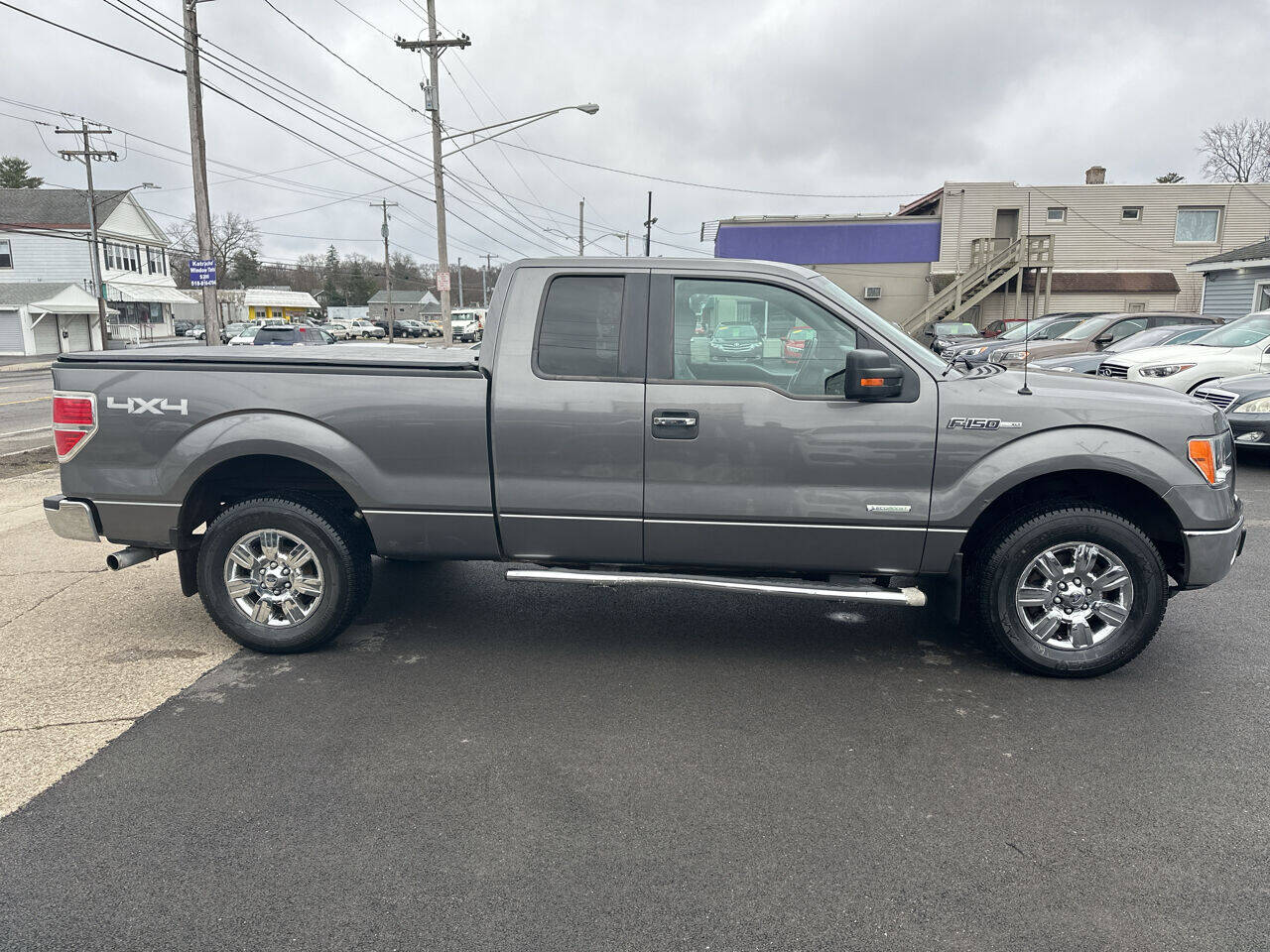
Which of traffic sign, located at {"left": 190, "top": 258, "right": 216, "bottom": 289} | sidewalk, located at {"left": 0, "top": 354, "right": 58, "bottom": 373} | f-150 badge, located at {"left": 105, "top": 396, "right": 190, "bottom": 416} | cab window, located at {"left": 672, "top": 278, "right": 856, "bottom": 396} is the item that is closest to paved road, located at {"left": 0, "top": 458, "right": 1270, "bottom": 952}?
f-150 badge, located at {"left": 105, "top": 396, "right": 190, "bottom": 416}

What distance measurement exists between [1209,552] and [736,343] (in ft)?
7.94

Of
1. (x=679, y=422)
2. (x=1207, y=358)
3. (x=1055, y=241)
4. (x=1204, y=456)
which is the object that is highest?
(x=1055, y=241)

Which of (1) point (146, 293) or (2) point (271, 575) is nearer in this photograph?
(2) point (271, 575)

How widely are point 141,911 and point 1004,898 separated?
2.57 meters

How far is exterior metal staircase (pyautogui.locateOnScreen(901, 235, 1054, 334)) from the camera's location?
3353cm

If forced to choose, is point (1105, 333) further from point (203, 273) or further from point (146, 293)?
point (146, 293)

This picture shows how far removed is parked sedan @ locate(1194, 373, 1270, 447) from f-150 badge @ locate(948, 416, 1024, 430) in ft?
21.9

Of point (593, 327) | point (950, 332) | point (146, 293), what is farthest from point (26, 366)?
point (593, 327)

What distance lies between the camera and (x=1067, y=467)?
4.09m

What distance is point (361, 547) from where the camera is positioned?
15.4 feet

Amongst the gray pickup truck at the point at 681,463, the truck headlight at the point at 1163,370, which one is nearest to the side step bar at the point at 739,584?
the gray pickup truck at the point at 681,463

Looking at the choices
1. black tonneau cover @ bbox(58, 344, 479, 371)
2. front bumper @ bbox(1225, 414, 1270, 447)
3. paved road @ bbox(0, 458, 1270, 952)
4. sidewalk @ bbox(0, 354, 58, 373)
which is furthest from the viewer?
sidewalk @ bbox(0, 354, 58, 373)

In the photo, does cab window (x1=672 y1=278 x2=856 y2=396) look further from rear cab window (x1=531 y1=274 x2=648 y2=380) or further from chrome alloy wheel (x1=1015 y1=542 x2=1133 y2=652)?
chrome alloy wheel (x1=1015 y1=542 x2=1133 y2=652)

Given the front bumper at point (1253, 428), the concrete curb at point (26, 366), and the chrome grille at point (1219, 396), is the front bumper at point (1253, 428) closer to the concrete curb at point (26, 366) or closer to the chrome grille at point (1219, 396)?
the chrome grille at point (1219, 396)
